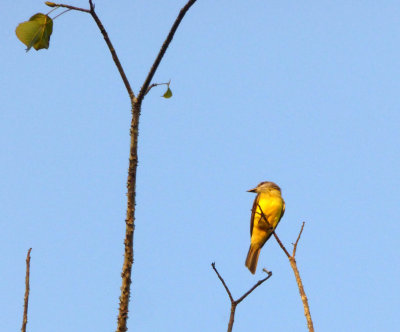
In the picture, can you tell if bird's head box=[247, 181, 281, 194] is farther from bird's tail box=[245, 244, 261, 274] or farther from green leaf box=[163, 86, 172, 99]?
green leaf box=[163, 86, 172, 99]

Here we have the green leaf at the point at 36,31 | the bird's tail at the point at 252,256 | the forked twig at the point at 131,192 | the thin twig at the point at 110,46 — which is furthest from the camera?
the bird's tail at the point at 252,256

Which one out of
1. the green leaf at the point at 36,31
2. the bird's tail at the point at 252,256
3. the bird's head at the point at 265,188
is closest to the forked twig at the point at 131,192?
the green leaf at the point at 36,31

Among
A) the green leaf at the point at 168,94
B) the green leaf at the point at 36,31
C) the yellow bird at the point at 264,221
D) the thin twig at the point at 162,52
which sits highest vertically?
the yellow bird at the point at 264,221

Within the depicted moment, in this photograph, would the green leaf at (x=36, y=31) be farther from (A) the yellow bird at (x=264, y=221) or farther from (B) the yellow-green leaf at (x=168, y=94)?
(A) the yellow bird at (x=264, y=221)

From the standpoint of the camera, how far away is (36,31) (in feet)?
11.2

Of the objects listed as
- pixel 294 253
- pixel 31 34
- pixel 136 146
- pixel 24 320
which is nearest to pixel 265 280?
pixel 294 253

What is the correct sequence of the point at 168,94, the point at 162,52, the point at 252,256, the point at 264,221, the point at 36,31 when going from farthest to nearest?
the point at 252,256 → the point at 264,221 → the point at 168,94 → the point at 36,31 → the point at 162,52

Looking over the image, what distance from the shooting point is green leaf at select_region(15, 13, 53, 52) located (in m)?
3.36

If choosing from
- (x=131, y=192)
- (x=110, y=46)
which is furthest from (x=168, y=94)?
(x=131, y=192)

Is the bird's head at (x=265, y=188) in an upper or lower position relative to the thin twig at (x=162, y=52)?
upper

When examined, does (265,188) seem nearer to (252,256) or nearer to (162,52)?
(252,256)

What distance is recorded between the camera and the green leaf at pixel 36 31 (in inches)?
132

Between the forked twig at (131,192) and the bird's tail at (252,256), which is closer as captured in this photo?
the forked twig at (131,192)

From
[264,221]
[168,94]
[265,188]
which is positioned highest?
[265,188]
